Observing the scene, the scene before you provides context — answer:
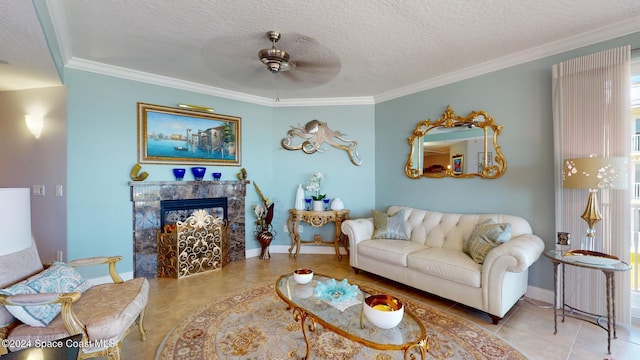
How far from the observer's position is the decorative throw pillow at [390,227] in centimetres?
350

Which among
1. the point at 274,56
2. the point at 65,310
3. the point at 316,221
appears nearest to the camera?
the point at 65,310

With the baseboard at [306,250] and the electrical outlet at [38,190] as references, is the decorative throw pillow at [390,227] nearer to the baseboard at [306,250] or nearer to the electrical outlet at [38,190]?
the baseboard at [306,250]

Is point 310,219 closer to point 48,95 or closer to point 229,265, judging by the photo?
point 229,265

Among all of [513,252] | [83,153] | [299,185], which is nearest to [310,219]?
[299,185]

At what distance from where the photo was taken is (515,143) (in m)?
3.05

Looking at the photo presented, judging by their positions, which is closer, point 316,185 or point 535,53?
point 535,53

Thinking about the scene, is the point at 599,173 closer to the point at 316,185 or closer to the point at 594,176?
the point at 594,176

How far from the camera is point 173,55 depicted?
297 centimetres

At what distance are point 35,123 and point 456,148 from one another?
518cm

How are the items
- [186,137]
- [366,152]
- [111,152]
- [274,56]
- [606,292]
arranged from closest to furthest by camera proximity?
1. [606,292]
2. [274,56]
3. [111,152]
4. [186,137]
5. [366,152]

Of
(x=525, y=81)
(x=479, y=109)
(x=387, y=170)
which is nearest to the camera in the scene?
(x=525, y=81)

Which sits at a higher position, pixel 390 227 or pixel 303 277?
pixel 390 227

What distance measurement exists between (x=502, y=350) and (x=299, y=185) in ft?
10.9

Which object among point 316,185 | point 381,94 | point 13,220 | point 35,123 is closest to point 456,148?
point 381,94
